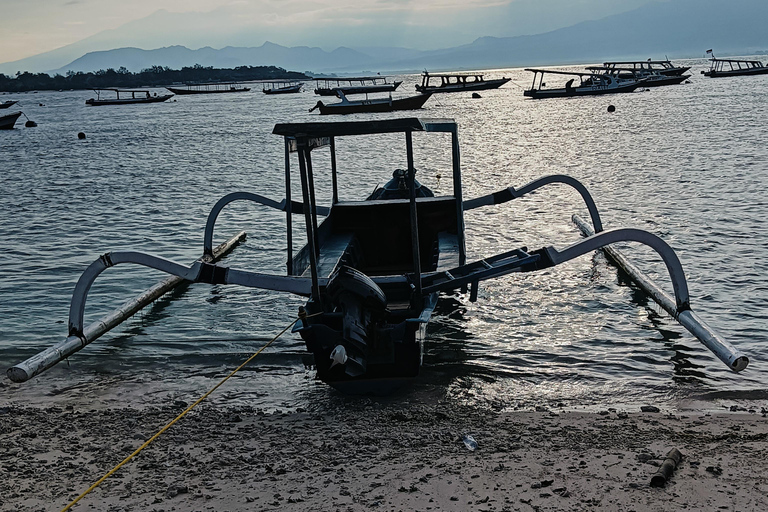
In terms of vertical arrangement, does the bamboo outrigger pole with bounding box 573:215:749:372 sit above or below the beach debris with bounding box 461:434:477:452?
above

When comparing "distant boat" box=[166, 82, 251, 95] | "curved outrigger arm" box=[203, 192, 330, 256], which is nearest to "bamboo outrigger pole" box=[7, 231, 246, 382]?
"curved outrigger arm" box=[203, 192, 330, 256]

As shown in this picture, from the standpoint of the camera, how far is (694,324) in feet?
25.9

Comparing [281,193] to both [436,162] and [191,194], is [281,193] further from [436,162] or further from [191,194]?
[436,162]

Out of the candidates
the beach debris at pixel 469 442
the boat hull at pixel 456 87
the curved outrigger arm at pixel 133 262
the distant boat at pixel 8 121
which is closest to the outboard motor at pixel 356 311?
the beach debris at pixel 469 442

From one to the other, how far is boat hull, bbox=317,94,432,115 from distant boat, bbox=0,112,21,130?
24088 millimetres

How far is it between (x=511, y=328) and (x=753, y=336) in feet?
9.59

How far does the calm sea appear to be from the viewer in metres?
7.86

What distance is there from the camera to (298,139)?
7.10m

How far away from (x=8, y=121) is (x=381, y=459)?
59871mm

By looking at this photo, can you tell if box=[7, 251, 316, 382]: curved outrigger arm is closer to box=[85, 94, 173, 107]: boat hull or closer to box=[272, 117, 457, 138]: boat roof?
box=[272, 117, 457, 138]: boat roof

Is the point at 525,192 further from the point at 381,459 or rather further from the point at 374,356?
the point at 381,459

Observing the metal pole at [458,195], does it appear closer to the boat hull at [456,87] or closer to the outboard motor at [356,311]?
the outboard motor at [356,311]

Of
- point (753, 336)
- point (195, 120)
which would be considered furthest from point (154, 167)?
point (195, 120)

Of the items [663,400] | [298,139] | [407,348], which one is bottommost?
[663,400]
